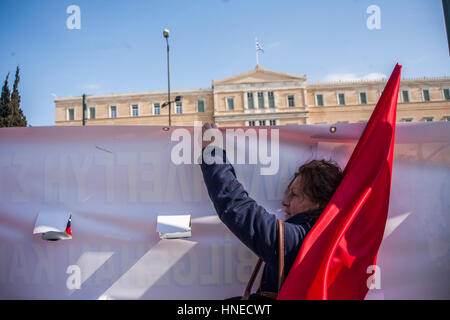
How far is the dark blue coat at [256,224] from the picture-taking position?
51.6 inches

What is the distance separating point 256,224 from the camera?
4.35 ft

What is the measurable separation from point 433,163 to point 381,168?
94 centimetres

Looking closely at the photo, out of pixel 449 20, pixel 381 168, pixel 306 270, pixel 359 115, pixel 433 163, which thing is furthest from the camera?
pixel 359 115

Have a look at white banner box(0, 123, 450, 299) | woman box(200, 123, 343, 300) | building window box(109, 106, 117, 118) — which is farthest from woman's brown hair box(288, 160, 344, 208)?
building window box(109, 106, 117, 118)

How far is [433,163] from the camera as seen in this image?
2.07 meters

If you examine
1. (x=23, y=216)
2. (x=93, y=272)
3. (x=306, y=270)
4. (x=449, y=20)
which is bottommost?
(x=93, y=272)

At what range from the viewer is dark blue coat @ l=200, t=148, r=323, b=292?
1.31 meters

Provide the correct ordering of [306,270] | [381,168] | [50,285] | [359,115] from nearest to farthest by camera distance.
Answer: [306,270] < [381,168] < [50,285] < [359,115]

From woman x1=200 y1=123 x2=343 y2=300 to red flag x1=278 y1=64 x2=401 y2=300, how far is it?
0.07m

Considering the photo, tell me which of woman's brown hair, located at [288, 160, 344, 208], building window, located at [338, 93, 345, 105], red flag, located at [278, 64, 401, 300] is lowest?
red flag, located at [278, 64, 401, 300]

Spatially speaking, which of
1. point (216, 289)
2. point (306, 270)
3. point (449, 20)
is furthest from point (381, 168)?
point (216, 289)

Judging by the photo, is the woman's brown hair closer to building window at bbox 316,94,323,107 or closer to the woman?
the woman

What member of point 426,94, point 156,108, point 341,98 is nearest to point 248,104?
point 341,98
